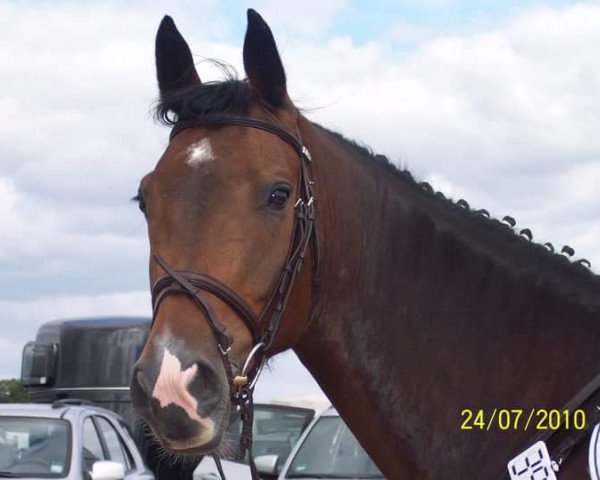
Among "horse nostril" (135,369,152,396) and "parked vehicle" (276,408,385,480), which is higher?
"horse nostril" (135,369,152,396)

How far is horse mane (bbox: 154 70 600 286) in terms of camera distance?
13.5 feet

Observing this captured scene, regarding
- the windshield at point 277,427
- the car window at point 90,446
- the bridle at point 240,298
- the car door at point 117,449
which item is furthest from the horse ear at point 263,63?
the windshield at point 277,427

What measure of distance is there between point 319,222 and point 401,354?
0.55 m

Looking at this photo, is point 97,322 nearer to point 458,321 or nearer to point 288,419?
point 288,419

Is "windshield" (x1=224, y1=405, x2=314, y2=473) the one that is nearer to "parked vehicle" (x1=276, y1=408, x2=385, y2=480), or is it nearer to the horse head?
"parked vehicle" (x1=276, y1=408, x2=385, y2=480)

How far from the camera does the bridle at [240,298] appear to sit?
12.3ft

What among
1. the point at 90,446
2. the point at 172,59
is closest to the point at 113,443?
the point at 90,446

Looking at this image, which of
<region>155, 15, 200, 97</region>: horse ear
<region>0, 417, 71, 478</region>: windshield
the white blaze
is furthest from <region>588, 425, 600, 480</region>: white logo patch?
<region>0, 417, 71, 478</region>: windshield

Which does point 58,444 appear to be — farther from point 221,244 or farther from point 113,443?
point 221,244

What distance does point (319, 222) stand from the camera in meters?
4.20

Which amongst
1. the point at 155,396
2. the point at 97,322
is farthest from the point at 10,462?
the point at 155,396
